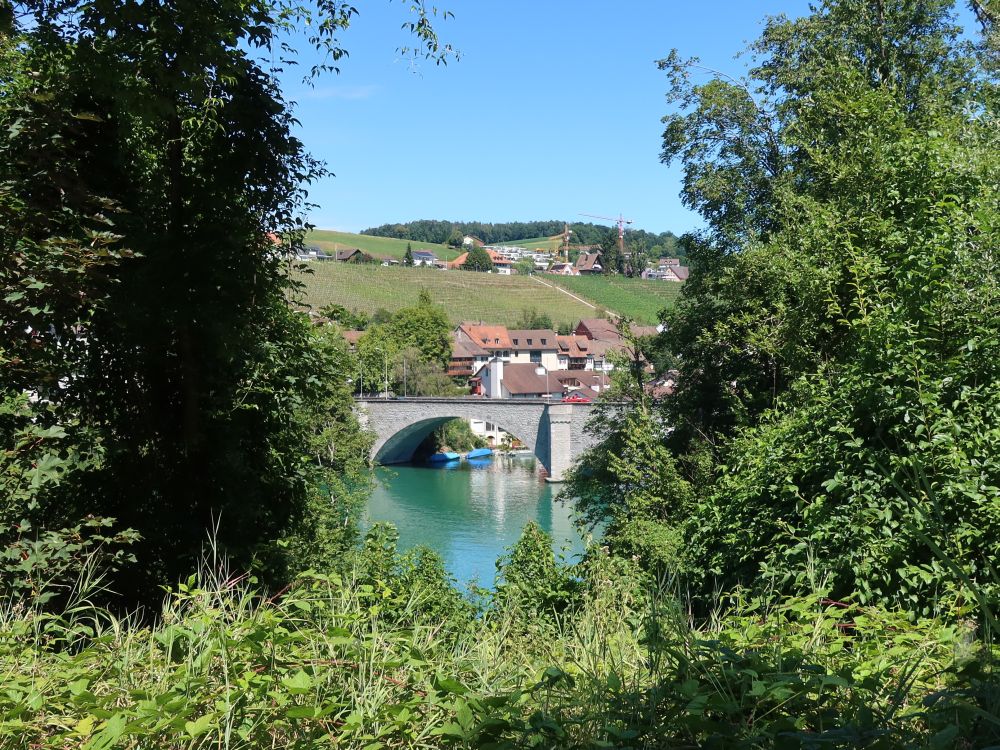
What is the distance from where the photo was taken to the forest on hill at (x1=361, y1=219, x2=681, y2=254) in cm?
11956

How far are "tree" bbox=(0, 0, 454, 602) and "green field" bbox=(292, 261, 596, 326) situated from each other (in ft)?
183

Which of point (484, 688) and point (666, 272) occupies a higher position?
point (666, 272)

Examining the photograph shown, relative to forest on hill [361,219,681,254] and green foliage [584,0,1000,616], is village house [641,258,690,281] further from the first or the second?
green foliage [584,0,1000,616]

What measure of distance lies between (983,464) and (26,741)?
143 inches

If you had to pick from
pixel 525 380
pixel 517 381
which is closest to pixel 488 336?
pixel 525 380

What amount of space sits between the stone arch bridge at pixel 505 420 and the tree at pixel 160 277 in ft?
87.4

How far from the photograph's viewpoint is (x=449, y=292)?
71.7m

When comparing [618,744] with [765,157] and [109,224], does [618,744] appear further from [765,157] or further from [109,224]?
[765,157]

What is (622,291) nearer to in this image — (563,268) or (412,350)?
(412,350)

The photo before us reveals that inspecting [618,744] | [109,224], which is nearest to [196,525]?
[109,224]

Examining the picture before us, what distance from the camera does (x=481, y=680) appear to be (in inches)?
84.4

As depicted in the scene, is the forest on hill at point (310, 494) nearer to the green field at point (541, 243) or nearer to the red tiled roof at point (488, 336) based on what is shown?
the red tiled roof at point (488, 336)

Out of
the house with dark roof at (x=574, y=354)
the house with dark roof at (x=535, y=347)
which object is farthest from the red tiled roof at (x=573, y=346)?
the house with dark roof at (x=535, y=347)

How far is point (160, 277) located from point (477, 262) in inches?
3546
